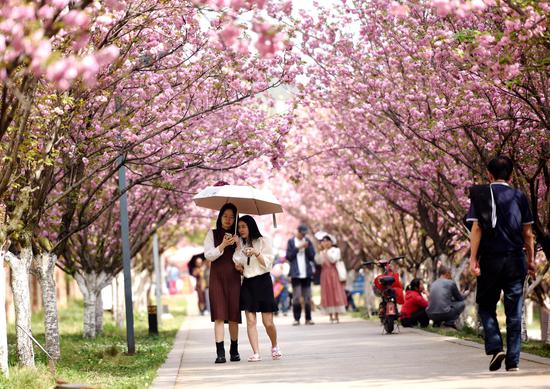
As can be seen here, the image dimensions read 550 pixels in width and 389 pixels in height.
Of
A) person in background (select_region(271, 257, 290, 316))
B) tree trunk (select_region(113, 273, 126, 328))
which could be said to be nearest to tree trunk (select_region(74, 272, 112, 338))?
tree trunk (select_region(113, 273, 126, 328))

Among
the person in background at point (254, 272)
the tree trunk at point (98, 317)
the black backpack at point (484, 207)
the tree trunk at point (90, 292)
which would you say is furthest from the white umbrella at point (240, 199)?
the tree trunk at point (98, 317)

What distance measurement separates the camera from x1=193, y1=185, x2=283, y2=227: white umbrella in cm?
1516

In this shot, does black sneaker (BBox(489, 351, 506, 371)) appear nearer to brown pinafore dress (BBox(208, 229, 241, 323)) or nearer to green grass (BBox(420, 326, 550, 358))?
green grass (BBox(420, 326, 550, 358))

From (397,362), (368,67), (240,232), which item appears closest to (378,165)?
(368,67)

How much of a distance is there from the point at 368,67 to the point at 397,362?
19.9ft

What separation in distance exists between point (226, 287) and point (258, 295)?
41cm

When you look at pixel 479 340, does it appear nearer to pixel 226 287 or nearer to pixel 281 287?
pixel 226 287

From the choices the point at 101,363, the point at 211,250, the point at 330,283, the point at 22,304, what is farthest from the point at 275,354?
the point at 330,283

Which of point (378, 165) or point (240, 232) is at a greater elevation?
point (378, 165)

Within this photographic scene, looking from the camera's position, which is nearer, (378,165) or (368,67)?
(368,67)

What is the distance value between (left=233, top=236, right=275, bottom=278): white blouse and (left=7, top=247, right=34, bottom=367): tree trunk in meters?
2.56

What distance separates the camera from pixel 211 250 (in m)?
14.8

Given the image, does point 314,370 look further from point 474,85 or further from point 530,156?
point 530,156

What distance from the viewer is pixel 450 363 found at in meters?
12.7
